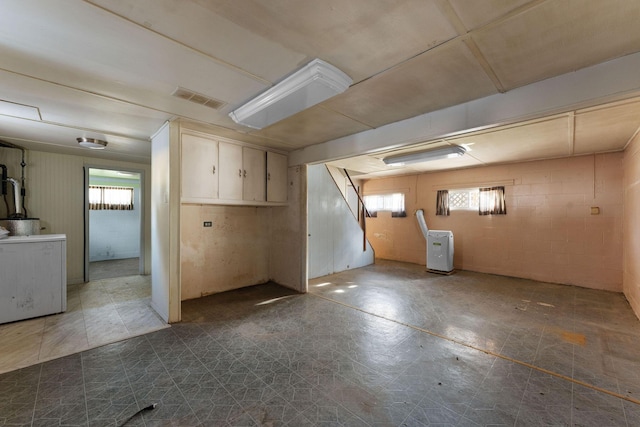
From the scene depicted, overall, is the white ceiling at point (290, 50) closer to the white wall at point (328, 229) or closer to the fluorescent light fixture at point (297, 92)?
the fluorescent light fixture at point (297, 92)

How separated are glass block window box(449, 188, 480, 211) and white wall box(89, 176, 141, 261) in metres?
8.39

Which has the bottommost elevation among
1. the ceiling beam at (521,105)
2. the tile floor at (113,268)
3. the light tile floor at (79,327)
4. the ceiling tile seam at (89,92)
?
the light tile floor at (79,327)

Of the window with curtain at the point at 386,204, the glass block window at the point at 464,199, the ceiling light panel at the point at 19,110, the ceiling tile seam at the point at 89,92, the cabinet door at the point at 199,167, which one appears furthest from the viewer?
the window with curtain at the point at 386,204

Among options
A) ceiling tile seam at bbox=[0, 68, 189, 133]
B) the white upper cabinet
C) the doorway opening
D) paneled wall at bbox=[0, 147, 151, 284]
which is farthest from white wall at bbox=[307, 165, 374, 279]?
the doorway opening

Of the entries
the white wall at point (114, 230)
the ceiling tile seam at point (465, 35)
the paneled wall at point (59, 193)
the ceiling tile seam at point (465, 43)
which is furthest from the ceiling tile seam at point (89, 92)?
the white wall at point (114, 230)

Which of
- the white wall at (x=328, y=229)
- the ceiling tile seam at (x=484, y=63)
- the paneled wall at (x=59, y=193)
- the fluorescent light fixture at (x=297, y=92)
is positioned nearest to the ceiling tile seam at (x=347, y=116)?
the fluorescent light fixture at (x=297, y=92)

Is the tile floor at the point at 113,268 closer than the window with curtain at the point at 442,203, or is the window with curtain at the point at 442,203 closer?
the tile floor at the point at 113,268

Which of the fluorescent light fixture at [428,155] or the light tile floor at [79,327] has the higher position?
the fluorescent light fixture at [428,155]

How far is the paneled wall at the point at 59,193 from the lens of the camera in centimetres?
443

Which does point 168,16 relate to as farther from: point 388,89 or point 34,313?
point 34,313

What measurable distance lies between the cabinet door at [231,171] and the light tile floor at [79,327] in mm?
1859

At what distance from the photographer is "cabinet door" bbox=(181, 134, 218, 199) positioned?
3334 millimetres

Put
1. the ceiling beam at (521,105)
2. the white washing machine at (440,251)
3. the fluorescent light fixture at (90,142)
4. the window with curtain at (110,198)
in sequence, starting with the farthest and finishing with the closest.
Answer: the window with curtain at (110,198), the white washing machine at (440,251), the fluorescent light fixture at (90,142), the ceiling beam at (521,105)

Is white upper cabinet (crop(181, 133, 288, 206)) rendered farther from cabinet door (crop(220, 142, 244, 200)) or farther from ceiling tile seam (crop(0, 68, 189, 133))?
ceiling tile seam (crop(0, 68, 189, 133))
